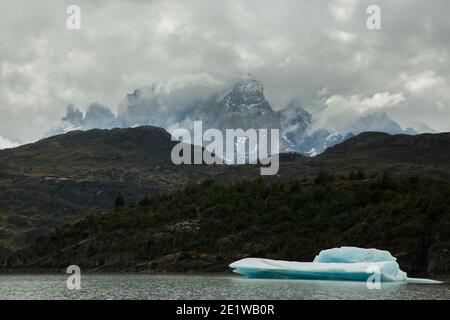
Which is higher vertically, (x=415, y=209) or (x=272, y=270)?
(x=415, y=209)

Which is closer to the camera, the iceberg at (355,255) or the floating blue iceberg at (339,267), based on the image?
the floating blue iceberg at (339,267)

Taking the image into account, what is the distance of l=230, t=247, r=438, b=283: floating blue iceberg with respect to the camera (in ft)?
394

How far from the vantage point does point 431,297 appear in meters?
86.6

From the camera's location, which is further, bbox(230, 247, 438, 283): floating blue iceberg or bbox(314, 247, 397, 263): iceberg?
bbox(314, 247, 397, 263): iceberg

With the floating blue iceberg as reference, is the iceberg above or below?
above

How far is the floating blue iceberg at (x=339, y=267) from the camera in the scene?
12019cm

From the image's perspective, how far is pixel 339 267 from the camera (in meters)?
123

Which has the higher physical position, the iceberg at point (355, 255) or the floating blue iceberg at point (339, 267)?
the iceberg at point (355, 255)

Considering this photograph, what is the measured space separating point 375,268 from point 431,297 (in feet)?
104
